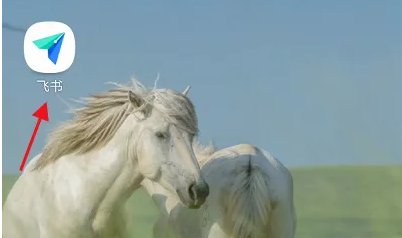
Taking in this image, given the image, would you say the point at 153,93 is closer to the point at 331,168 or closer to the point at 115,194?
the point at 115,194

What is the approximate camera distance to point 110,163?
3193mm

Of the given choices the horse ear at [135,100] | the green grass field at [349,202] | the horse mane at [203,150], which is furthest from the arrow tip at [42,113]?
the green grass field at [349,202]

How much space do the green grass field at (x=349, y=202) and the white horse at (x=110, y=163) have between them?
78.0 inches

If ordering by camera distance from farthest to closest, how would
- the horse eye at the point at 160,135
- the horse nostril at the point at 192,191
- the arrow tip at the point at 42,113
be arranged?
the arrow tip at the point at 42,113 → the horse eye at the point at 160,135 → the horse nostril at the point at 192,191

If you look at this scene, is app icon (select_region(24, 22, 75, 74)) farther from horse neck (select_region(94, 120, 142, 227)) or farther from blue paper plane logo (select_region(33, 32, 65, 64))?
horse neck (select_region(94, 120, 142, 227))

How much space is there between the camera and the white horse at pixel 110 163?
10.0ft

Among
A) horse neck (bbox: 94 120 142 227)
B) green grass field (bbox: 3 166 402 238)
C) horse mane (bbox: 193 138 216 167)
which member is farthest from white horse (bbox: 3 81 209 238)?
green grass field (bbox: 3 166 402 238)

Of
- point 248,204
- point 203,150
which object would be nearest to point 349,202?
point 203,150

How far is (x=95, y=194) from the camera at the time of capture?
3.19m

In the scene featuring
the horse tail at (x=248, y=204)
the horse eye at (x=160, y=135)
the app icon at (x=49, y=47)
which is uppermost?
the app icon at (x=49, y=47)

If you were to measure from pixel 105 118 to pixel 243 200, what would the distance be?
725 millimetres

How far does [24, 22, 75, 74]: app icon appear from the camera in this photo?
3.79 m

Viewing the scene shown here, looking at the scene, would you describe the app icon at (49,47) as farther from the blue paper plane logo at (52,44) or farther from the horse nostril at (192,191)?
the horse nostril at (192,191)

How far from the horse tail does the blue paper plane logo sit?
1.27 metres
